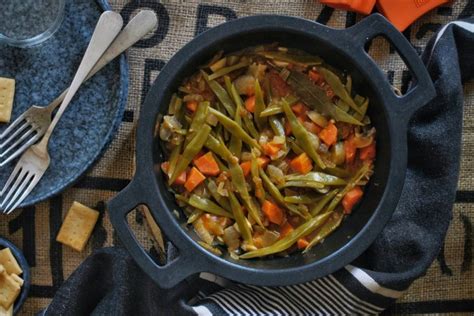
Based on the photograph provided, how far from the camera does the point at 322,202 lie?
1.52 metres

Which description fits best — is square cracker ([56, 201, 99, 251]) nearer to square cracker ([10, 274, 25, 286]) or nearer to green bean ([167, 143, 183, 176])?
square cracker ([10, 274, 25, 286])

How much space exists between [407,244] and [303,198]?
0.25 m

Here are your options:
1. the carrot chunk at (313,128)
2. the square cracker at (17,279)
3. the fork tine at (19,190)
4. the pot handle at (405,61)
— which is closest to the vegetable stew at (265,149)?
the carrot chunk at (313,128)

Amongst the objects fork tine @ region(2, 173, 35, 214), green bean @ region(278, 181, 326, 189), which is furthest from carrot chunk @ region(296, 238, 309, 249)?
fork tine @ region(2, 173, 35, 214)

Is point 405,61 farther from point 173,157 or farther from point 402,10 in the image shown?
point 173,157

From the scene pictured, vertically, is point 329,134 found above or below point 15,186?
above

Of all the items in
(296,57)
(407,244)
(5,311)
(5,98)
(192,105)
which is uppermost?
(296,57)

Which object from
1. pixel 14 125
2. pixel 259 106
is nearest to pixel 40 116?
pixel 14 125

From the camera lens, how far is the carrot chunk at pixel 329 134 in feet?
4.94

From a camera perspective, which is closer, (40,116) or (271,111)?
(271,111)

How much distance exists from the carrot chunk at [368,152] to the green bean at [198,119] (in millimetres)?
313

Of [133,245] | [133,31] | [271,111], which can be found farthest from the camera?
[133,31]

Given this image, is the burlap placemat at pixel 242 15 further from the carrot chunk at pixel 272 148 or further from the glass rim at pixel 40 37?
the carrot chunk at pixel 272 148

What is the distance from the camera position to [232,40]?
57.6 inches
